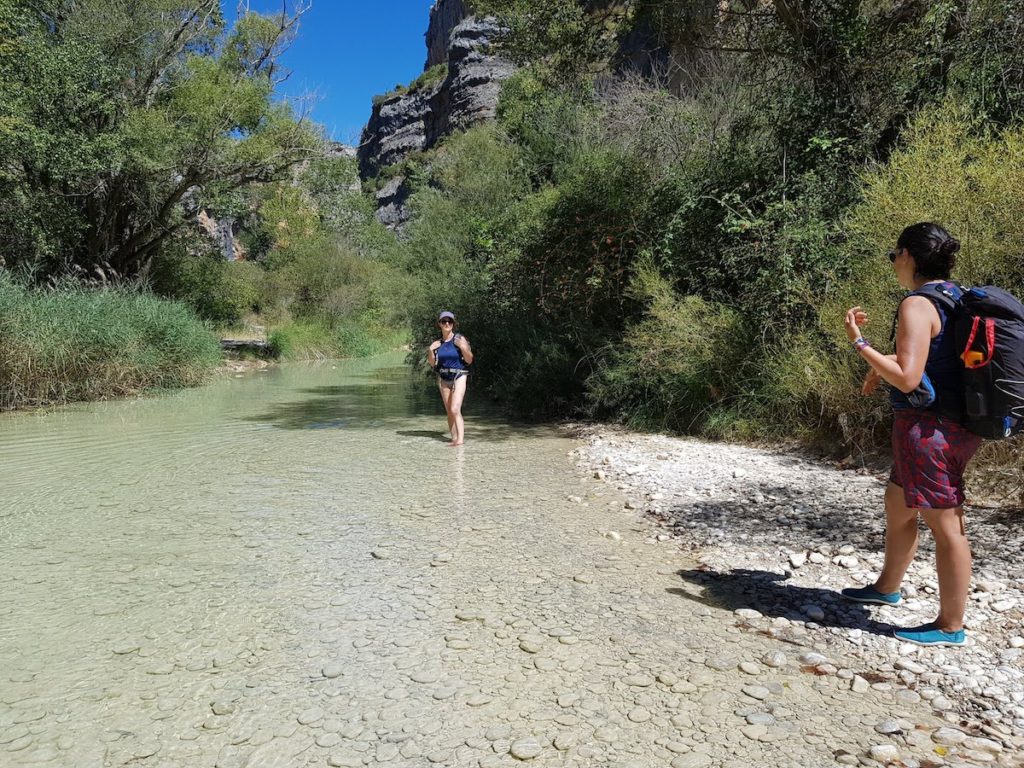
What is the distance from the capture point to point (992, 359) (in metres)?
3.02

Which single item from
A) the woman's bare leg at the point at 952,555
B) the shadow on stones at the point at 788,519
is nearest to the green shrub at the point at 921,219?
the shadow on stones at the point at 788,519

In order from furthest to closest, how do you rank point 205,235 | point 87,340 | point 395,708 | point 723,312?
point 205,235 → point 87,340 → point 723,312 → point 395,708

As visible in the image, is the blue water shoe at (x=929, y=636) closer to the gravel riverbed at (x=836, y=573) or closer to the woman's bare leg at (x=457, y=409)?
the gravel riverbed at (x=836, y=573)

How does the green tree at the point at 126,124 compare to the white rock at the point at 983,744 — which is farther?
the green tree at the point at 126,124

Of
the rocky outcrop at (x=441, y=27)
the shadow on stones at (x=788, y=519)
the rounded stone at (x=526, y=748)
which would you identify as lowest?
the rounded stone at (x=526, y=748)

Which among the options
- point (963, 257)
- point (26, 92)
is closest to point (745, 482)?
point (963, 257)

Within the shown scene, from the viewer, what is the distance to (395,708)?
3.16m

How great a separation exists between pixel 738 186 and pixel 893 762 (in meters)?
9.96

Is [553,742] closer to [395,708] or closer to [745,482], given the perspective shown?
[395,708]

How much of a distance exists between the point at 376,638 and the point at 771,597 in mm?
2458

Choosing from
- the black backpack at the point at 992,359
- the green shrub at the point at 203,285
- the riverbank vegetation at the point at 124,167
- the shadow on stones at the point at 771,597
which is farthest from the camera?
the green shrub at the point at 203,285

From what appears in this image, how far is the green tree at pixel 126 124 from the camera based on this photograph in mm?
16672

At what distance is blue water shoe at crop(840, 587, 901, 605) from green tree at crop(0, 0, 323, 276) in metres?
17.8

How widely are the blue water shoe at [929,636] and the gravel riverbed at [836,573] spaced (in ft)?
0.12
